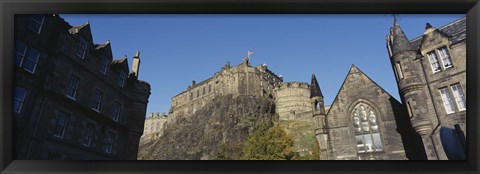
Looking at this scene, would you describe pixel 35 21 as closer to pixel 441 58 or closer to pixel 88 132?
pixel 88 132

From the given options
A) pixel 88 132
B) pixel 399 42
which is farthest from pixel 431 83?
pixel 88 132

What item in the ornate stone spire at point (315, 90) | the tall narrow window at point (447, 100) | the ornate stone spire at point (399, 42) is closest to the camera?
the tall narrow window at point (447, 100)

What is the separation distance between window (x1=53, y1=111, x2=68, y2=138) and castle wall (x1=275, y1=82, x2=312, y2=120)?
50538 mm

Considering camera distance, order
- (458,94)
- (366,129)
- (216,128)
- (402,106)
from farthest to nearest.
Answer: (216,128)
(366,129)
(402,106)
(458,94)

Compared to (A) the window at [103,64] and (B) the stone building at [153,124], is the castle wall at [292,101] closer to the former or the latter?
(B) the stone building at [153,124]

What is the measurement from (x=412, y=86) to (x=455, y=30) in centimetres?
444

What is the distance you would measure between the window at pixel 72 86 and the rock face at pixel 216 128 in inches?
1541

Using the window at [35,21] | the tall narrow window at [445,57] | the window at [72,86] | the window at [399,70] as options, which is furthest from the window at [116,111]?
Answer: the tall narrow window at [445,57]

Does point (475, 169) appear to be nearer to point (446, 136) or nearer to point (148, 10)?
point (148, 10)

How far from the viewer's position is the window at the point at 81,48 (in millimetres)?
11852

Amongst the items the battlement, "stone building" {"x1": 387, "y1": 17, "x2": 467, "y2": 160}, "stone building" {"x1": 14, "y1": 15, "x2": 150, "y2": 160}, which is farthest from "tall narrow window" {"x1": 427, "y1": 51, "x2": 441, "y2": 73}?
the battlement

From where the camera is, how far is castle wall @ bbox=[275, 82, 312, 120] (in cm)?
5919

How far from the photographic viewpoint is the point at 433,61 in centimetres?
1143

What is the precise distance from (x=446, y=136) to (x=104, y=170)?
10669 millimetres
